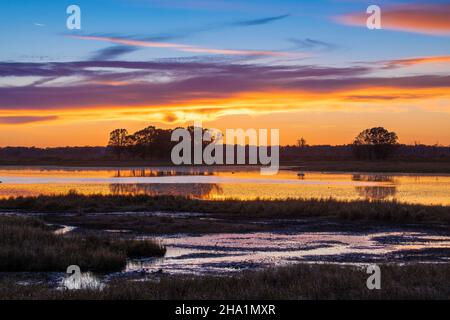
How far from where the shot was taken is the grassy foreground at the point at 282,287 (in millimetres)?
13386

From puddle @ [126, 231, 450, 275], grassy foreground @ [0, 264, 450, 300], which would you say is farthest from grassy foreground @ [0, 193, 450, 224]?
grassy foreground @ [0, 264, 450, 300]

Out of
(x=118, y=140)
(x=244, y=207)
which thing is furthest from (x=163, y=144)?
(x=244, y=207)

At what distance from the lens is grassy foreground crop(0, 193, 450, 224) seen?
3422 centimetres

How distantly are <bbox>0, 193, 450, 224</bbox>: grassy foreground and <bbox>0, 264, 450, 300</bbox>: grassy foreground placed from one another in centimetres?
1787

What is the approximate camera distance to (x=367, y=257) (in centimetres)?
2145

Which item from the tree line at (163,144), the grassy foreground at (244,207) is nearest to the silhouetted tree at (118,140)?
the tree line at (163,144)

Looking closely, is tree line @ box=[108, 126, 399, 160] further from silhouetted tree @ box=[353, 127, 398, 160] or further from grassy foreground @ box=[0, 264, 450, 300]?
grassy foreground @ box=[0, 264, 450, 300]

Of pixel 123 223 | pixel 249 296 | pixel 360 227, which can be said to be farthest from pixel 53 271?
pixel 360 227

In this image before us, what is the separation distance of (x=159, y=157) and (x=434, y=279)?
15331 cm

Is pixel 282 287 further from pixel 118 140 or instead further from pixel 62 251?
pixel 118 140

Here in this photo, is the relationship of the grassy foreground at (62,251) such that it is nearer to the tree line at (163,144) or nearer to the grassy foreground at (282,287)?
the grassy foreground at (282,287)

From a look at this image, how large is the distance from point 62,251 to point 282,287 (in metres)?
8.71

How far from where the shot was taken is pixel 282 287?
14.6 meters

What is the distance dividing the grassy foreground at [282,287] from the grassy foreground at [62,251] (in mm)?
2515
